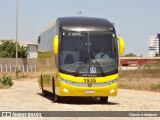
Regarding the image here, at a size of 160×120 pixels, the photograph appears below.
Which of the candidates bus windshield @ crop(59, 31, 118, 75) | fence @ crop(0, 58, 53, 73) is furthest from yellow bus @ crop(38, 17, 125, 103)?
fence @ crop(0, 58, 53, 73)

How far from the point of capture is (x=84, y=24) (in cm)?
2162

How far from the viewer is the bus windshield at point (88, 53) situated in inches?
824

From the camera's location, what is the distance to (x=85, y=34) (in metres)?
21.4

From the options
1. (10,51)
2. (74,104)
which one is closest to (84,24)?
(74,104)

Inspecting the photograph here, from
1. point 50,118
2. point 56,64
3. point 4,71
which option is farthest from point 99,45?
point 4,71

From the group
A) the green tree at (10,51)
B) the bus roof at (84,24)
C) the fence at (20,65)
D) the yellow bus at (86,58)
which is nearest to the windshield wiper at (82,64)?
the yellow bus at (86,58)

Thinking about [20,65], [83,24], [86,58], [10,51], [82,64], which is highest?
[83,24]

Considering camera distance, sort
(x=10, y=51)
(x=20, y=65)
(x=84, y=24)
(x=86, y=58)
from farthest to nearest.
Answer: (x=10, y=51)
(x=20, y=65)
(x=84, y=24)
(x=86, y=58)

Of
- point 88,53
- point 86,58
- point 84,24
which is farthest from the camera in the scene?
point 84,24

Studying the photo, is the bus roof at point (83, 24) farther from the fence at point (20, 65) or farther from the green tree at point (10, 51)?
the green tree at point (10, 51)

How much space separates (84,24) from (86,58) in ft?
5.34

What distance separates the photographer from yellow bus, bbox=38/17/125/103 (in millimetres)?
20812

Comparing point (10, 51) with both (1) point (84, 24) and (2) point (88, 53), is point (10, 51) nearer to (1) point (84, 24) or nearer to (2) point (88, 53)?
(1) point (84, 24)

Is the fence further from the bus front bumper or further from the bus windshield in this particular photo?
the bus front bumper
